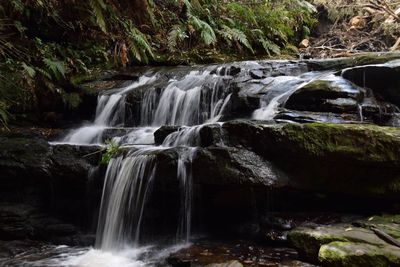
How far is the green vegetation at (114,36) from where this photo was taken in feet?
21.4

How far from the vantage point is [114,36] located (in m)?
6.77

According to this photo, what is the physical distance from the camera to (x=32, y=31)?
8.24 metres

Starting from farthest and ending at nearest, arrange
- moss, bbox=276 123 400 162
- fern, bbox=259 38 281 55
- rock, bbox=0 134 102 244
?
1. fern, bbox=259 38 281 55
2. rock, bbox=0 134 102 244
3. moss, bbox=276 123 400 162

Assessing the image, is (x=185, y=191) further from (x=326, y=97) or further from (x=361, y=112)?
(x=361, y=112)

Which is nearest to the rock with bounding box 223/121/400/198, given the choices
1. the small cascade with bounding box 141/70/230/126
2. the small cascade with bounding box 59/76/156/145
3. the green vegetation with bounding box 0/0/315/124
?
the small cascade with bounding box 141/70/230/126

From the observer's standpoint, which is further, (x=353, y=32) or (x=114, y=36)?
(x=353, y=32)

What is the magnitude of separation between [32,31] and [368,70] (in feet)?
21.7

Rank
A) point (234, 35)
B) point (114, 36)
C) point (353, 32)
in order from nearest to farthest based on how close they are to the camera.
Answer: point (114, 36) < point (234, 35) < point (353, 32)

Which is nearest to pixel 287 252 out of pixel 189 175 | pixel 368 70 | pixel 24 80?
pixel 189 175

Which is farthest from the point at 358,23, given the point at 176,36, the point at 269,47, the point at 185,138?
the point at 185,138

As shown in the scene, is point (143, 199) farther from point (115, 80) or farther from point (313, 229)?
point (115, 80)

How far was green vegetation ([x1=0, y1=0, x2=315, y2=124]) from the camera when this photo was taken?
6.51 m

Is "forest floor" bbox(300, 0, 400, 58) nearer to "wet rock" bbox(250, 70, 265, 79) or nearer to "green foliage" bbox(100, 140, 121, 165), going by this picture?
"wet rock" bbox(250, 70, 265, 79)

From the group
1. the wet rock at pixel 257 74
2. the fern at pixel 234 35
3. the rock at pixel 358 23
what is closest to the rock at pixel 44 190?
the wet rock at pixel 257 74
